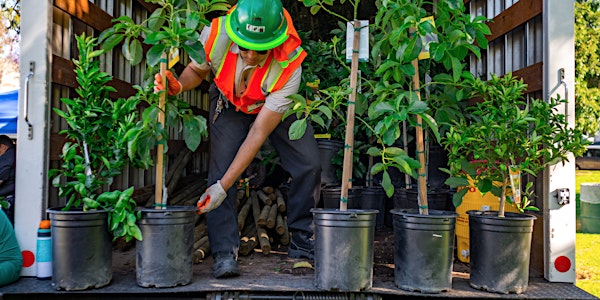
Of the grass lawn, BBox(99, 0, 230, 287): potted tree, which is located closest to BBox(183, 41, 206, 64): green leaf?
BBox(99, 0, 230, 287): potted tree

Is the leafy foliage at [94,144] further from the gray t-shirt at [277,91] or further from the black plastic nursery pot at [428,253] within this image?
the black plastic nursery pot at [428,253]

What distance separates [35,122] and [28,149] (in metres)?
0.14

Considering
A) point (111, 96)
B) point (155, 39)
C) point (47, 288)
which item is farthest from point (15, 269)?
point (155, 39)

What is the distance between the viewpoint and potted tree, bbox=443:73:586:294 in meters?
2.29

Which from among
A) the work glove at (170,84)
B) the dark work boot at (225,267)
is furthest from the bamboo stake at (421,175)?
the work glove at (170,84)

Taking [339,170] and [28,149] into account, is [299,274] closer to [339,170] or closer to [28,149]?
[28,149]

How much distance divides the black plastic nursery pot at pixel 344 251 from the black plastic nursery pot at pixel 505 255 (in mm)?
587

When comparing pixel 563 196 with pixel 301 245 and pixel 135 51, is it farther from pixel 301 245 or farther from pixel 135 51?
pixel 135 51

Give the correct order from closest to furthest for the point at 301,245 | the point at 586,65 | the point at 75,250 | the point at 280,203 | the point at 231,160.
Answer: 1. the point at 75,250
2. the point at 231,160
3. the point at 301,245
4. the point at 280,203
5. the point at 586,65

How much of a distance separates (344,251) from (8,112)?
5.01 metres

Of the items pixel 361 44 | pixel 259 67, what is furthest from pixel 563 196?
pixel 259 67

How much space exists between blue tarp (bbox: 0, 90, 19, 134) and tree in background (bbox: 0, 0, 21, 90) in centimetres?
78

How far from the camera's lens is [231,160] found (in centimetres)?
280

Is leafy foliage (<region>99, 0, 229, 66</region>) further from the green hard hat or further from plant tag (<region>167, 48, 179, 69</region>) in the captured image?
the green hard hat
